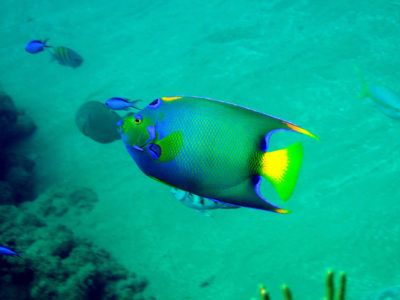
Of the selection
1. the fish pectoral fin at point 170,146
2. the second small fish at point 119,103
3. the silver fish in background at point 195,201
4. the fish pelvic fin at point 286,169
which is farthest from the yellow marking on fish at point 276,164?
the second small fish at point 119,103

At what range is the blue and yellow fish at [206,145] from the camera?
1.21m

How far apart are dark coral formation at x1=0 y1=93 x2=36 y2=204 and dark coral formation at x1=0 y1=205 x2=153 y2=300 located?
211cm

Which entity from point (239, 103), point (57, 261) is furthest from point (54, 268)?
point (239, 103)

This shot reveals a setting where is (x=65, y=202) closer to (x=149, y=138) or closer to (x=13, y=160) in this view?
(x=13, y=160)

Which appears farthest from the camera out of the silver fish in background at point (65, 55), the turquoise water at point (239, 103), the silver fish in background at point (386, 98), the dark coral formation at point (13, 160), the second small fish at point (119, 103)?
the dark coral formation at point (13, 160)

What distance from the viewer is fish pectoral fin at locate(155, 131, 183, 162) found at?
4.09 ft

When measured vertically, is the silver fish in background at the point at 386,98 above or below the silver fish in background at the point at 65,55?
above

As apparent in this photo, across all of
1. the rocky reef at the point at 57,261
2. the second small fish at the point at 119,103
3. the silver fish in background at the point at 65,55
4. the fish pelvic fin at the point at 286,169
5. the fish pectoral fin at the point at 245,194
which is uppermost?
the fish pelvic fin at the point at 286,169

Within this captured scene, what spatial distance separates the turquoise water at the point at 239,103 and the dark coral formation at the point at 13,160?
0.95 feet

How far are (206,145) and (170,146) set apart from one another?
130 millimetres

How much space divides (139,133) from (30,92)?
36.9ft

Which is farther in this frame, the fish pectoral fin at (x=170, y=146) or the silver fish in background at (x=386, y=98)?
the silver fish in background at (x=386, y=98)

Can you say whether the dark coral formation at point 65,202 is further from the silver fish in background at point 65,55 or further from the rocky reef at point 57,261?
the silver fish in background at point 65,55

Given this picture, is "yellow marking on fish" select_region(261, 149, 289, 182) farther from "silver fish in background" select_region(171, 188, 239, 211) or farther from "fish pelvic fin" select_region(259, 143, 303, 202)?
"silver fish in background" select_region(171, 188, 239, 211)
